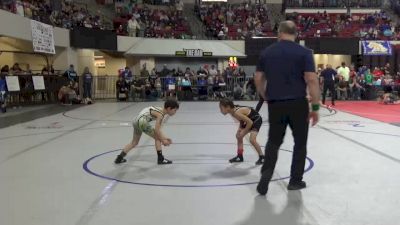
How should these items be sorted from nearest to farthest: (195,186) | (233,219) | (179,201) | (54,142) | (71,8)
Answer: (233,219) → (179,201) → (195,186) → (54,142) → (71,8)

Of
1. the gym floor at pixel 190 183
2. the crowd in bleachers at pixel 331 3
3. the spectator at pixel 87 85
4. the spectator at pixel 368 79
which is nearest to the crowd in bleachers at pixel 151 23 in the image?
the spectator at pixel 87 85

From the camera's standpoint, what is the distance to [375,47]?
1111 inches

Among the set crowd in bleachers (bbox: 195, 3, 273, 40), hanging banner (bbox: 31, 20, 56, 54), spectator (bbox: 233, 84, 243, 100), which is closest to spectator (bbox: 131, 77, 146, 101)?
hanging banner (bbox: 31, 20, 56, 54)

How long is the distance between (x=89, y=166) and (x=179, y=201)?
7.50ft

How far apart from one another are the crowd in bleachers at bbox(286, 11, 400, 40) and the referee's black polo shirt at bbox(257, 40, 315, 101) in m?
24.9

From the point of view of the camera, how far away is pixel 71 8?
84.0ft

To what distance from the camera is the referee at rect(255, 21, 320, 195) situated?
481cm

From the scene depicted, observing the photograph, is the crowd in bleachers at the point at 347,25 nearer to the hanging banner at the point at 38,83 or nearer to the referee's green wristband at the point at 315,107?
the hanging banner at the point at 38,83

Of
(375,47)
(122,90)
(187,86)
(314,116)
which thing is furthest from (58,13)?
(314,116)

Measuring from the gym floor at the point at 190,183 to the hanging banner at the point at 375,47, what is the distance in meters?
19.8

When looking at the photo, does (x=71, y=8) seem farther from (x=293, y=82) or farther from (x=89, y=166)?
(x=293, y=82)

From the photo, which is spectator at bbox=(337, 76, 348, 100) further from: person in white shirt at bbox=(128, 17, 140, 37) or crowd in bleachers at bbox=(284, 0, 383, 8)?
crowd in bleachers at bbox=(284, 0, 383, 8)

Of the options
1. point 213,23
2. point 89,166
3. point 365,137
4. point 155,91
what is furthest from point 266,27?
point 89,166

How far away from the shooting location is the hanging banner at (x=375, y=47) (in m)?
28.1
